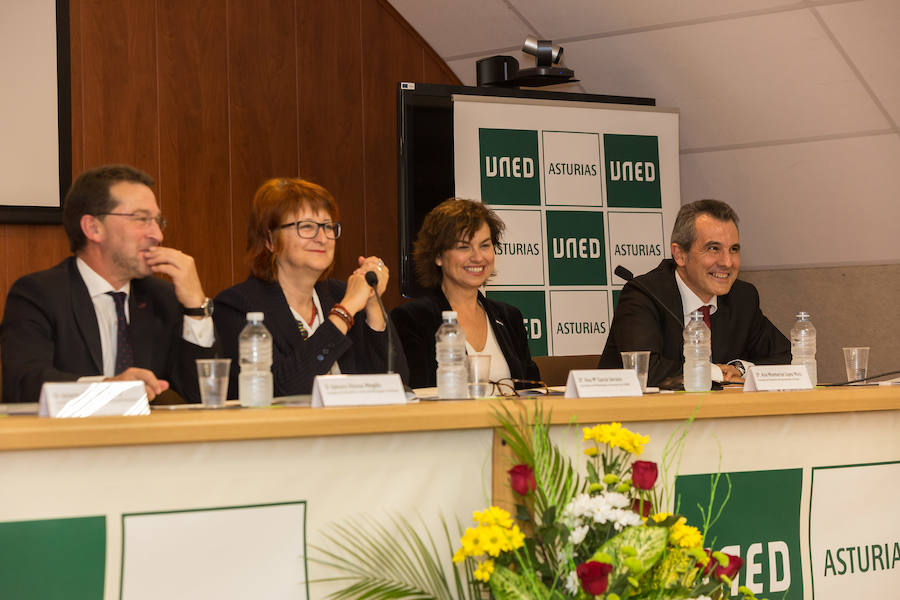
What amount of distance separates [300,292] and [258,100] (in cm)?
247

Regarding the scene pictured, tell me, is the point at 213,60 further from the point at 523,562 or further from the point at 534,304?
the point at 523,562

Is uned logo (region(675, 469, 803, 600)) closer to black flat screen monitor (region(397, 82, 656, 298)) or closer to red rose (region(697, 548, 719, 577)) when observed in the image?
red rose (region(697, 548, 719, 577))

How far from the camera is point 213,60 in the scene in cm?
488

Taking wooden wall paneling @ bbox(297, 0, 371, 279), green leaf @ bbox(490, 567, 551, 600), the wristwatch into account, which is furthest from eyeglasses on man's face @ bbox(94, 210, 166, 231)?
wooden wall paneling @ bbox(297, 0, 371, 279)

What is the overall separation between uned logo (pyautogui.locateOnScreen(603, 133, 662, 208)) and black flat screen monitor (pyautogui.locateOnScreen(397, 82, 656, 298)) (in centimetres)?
77

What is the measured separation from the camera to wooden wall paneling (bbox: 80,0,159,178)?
176 inches

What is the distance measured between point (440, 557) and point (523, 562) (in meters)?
0.23

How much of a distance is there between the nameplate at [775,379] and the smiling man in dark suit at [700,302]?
2.80 ft

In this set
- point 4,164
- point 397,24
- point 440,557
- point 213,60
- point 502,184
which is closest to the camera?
point 440,557

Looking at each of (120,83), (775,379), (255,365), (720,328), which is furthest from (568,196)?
(255,365)

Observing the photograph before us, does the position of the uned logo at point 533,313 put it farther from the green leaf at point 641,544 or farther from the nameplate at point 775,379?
the green leaf at point 641,544

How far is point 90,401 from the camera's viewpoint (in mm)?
1663

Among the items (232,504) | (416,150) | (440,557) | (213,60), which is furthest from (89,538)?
(213,60)

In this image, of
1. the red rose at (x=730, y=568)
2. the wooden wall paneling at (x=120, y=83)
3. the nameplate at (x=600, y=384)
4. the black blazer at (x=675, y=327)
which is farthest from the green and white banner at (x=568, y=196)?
the red rose at (x=730, y=568)
